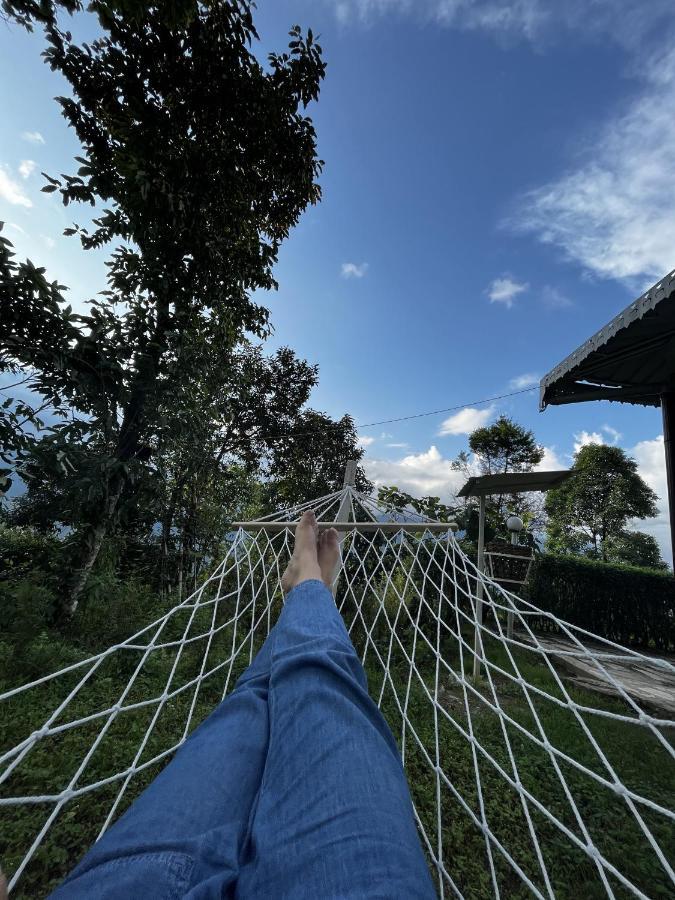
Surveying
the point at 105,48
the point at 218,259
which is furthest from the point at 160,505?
the point at 105,48

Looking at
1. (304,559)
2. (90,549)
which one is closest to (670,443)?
(304,559)

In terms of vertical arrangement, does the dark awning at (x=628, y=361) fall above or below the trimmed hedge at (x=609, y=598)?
above

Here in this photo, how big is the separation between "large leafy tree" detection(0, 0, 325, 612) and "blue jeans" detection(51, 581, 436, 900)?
1973mm

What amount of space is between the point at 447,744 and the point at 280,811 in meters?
1.52

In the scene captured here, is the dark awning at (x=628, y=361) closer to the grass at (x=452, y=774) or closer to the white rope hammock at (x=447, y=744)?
the white rope hammock at (x=447, y=744)

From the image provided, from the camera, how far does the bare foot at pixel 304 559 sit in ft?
3.63

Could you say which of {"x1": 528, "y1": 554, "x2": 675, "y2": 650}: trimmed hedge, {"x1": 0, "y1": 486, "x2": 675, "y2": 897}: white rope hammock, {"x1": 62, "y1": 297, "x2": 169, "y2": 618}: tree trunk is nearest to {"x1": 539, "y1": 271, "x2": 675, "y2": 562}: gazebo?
{"x1": 0, "y1": 486, "x2": 675, "y2": 897}: white rope hammock

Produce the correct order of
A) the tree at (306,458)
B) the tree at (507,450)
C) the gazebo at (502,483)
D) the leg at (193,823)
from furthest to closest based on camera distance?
the tree at (507,450)
the tree at (306,458)
the gazebo at (502,483)
the leg at (193,823)

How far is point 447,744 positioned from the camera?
5.31 feet

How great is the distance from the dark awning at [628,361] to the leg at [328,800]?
2429 millimetres

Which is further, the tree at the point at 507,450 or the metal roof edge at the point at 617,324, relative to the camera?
the tree at the point at 507,450

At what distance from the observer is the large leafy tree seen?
7.06ft

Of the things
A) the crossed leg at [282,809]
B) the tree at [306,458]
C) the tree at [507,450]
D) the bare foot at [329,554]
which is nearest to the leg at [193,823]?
the crossed leg at [282,809]

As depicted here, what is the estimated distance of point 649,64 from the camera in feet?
9.04
